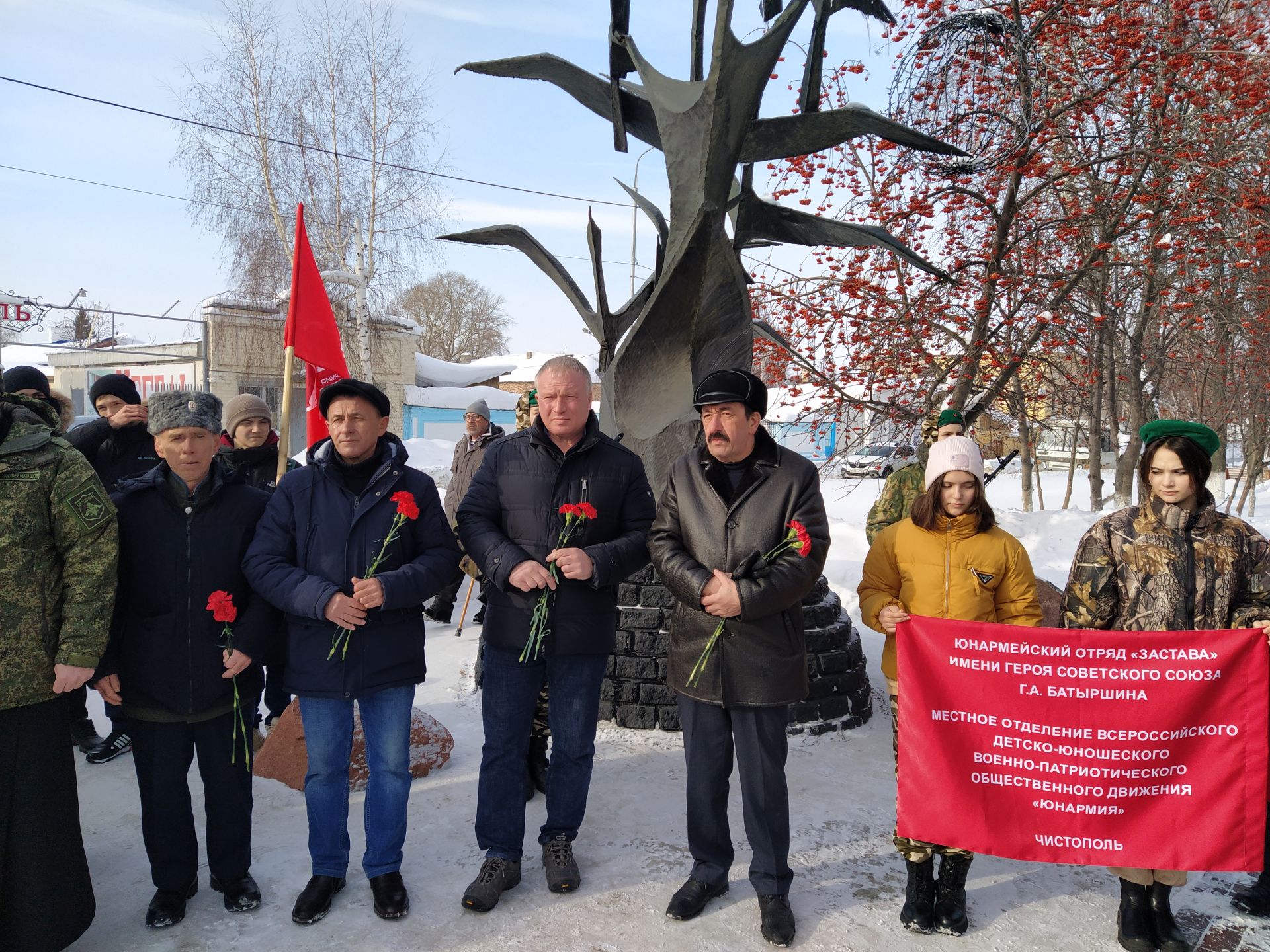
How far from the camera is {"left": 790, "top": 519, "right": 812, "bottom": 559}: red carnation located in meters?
2.86

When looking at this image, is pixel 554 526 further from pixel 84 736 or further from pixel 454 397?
pixel 454 397

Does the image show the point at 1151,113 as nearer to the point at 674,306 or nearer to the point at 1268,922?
the point at 674,306

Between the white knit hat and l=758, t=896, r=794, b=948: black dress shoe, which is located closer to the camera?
l=758, t=896, r=794, b=948: black dress shoe

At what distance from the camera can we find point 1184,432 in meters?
2.93

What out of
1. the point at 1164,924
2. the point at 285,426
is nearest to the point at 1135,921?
the point at 1164,924

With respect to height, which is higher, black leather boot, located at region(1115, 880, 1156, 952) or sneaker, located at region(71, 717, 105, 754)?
black leather boot, located at region(1115, 880, 1156, 952)

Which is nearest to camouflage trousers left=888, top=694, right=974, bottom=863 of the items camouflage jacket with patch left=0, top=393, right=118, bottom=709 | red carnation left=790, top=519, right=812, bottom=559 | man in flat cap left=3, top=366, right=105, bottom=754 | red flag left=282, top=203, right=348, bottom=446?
red carnation left=790, top=519, right=812, bottom=559

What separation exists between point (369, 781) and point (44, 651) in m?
1.11

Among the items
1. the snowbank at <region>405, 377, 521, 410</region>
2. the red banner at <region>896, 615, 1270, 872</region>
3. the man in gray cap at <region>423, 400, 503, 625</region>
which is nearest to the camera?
the red banner at <region>896, 615, 1270, 872</region>

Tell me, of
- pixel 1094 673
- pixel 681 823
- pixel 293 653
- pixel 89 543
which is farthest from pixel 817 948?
pixel 89 543

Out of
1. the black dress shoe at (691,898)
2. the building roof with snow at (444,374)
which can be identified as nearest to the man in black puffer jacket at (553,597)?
the black dress shoe at (691,898)

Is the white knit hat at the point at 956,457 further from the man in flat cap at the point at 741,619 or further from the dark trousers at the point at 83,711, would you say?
the dark trousers at the point at 83,711

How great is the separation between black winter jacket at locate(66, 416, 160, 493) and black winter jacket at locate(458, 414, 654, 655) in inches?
93.9

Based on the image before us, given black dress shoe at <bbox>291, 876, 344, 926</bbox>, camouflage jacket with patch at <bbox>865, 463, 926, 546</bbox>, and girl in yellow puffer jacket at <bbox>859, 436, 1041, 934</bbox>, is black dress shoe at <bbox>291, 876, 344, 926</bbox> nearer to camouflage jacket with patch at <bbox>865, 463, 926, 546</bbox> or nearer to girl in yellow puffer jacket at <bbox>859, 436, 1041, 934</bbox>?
girl in yellow puffer jacket at <bbox>859, 436, 1041, 934</bbox>
